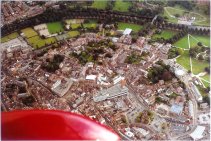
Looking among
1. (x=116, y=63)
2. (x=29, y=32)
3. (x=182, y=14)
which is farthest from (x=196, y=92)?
(x=29, y=32)

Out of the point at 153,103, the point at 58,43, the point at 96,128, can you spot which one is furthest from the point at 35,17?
the point at 96,128

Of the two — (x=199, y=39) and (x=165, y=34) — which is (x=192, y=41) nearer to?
(x=199, y=39)

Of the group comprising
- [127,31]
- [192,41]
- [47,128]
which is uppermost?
[47,128]

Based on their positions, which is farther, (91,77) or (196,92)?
(91,77)

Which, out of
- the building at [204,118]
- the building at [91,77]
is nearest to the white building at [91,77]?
Result: the building at [91,77]

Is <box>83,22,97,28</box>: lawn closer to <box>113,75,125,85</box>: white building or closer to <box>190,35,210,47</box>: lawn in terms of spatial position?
<box>113,75,125,85</box>: white building

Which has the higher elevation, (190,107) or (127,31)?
(127,31)

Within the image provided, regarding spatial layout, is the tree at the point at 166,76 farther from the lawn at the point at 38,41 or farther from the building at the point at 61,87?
the lawn at the point at 38,41

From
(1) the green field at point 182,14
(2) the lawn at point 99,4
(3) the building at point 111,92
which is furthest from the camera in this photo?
(2) the lawn at point 99,4
